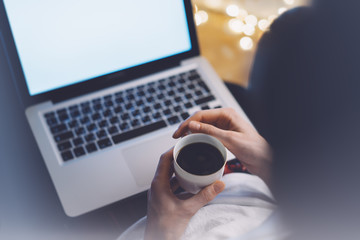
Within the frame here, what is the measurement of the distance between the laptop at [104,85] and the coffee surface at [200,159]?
5.9 inches

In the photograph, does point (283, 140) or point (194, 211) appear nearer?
point (283, 140)

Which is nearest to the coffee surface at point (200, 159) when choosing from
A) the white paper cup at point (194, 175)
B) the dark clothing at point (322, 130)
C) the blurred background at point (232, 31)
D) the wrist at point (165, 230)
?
the white paper cup at point (194, 175)

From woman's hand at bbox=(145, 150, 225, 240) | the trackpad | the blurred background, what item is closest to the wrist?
woman's hand at bbox=(145, 150, 225, 240)

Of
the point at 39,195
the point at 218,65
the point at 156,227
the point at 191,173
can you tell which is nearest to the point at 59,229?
the point at 39,195

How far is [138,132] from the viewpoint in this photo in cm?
77

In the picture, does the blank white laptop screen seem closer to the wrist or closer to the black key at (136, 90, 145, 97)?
the black key at (136, 90, 145, 97)

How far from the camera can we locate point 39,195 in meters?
0.72

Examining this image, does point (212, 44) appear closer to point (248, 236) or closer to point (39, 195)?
point (39, 195)

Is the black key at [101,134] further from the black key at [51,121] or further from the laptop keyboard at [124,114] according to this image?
the black key at [51,121]

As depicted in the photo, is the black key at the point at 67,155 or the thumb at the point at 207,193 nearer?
the thumb at the point at 207,193

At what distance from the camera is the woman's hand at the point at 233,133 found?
602 mm

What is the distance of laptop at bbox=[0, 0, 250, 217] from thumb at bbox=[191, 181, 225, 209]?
0.14 metres

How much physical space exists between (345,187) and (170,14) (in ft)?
2.10

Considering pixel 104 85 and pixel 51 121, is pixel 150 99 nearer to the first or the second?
pixel 104 85
